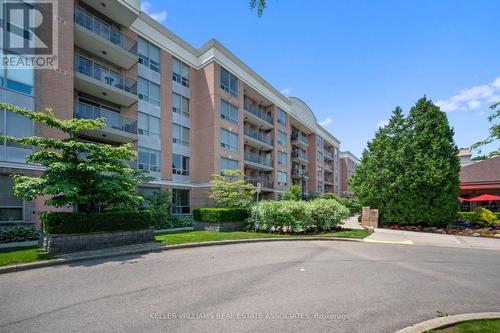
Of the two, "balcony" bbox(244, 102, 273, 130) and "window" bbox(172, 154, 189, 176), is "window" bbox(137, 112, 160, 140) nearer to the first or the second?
"window" bbox(172, 154, 189, 176)

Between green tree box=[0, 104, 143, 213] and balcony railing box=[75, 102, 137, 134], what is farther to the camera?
balcony railing box=[75, 102, 137, 134]

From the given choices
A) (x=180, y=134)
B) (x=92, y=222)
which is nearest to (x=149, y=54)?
(x=180, y=134)

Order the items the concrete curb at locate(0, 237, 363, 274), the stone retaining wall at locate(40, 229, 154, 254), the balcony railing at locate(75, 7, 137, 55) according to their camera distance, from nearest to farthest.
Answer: the concrete curb at locate(0, 237, 363, 274), the stone retaining wall at locate(40, 229, 154, 254), the balcony railing at locate(75, 7, 137, 55)

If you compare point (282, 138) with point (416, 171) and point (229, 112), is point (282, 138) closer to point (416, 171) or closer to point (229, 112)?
point (229, 112)

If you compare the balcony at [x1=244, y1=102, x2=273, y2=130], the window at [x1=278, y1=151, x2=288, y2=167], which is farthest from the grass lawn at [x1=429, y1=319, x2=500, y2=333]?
the window at [x1=278, y1=151, x2=288, y2=167]

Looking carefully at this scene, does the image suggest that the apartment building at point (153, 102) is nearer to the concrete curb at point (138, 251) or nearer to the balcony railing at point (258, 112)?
the balcony railing at point (258, 112)

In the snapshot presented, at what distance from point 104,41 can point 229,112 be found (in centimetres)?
1341

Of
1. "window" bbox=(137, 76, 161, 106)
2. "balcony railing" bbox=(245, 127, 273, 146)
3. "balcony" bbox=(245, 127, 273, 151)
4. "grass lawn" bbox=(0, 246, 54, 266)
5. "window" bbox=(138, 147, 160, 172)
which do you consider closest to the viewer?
"grass lawn" bbox=(0, 246, 54, 266)

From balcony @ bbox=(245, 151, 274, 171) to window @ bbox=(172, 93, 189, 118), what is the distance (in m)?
8.89

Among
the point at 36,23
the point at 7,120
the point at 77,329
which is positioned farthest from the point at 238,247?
the point at 36,23

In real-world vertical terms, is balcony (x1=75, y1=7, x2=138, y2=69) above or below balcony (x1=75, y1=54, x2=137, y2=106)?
above

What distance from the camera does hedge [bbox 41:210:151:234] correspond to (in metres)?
9.85

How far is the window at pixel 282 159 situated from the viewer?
3808 centimetres

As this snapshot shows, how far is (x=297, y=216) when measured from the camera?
1628cm
